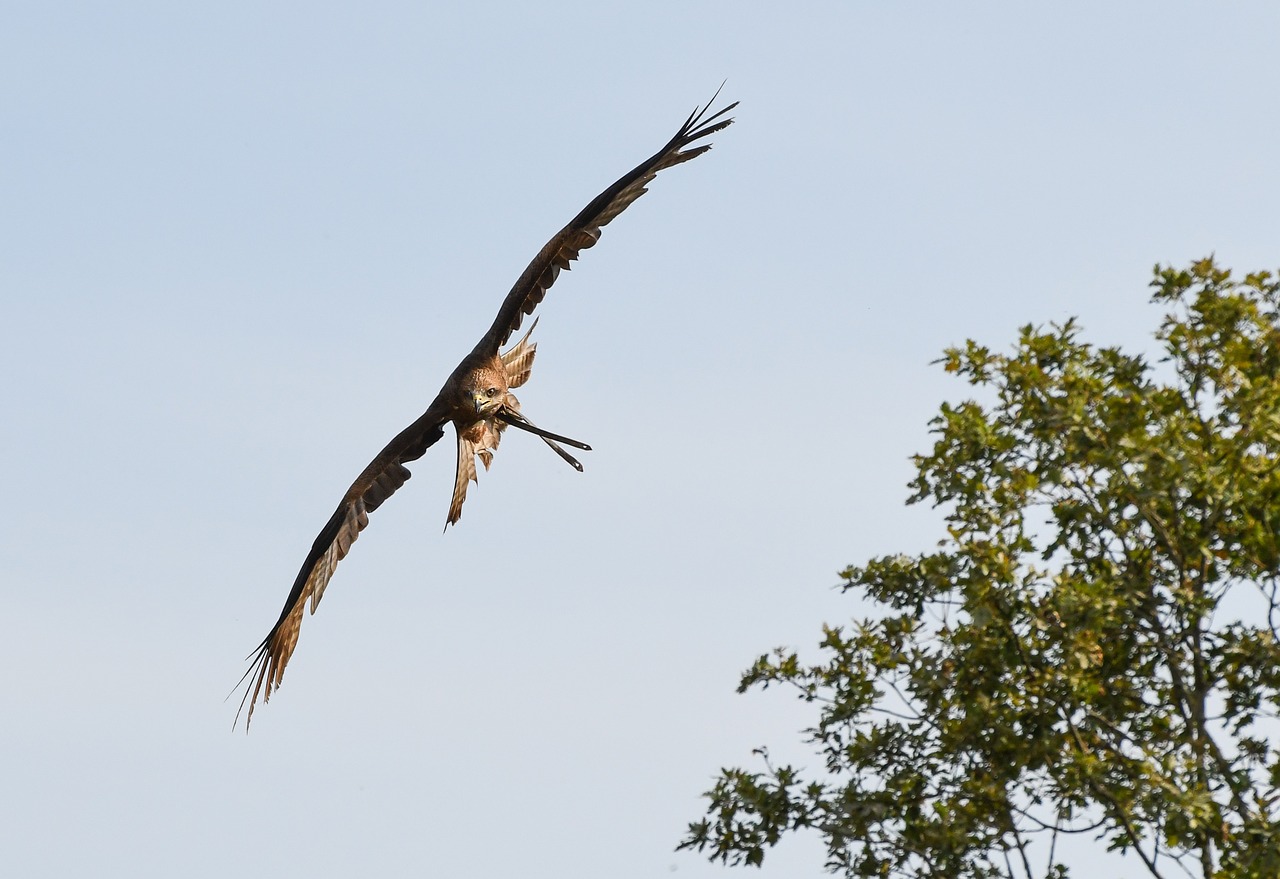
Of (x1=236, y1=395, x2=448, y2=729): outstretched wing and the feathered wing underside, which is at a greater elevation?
the feathered wing underside

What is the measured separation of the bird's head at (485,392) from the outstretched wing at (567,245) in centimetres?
24

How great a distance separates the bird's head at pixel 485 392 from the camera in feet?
37.5

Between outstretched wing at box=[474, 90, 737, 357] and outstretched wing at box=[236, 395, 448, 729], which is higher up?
outstretched wing at box=[474, 90, 737, 357]

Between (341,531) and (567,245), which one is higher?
(567,245)

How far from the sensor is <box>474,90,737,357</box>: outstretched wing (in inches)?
468

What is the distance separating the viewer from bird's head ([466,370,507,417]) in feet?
37.5

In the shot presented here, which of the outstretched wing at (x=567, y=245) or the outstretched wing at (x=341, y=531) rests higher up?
the outstretched wing at (x=567, y=245)

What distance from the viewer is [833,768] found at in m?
8.32

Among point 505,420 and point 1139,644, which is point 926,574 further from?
point 505,420

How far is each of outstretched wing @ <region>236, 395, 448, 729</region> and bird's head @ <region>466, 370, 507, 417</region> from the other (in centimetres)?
36

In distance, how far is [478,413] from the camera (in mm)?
11500

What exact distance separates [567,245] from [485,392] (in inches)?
56.1

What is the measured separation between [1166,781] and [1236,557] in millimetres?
1247

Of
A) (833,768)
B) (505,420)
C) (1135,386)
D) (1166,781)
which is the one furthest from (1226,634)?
(505,420)
